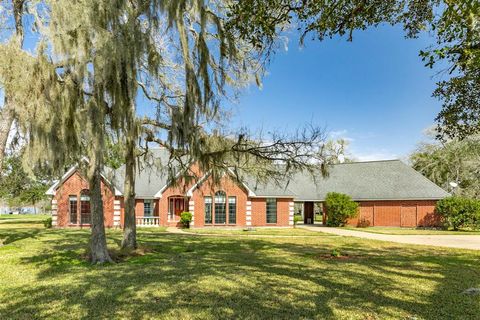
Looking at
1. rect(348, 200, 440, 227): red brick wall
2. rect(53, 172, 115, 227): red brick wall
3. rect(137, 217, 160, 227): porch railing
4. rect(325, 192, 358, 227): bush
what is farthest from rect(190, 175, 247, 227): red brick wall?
rect(348, 200, 440, 227): red brick wall

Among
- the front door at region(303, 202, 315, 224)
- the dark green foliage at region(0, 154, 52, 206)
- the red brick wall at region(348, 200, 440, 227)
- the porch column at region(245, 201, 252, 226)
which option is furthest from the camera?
the dark green foliage at region(0, 154, 52, 206)

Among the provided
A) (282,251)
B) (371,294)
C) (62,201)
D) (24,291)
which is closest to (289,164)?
(282,251)

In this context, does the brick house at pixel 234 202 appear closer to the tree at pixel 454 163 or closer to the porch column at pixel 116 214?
the porch column at pixel 116 214

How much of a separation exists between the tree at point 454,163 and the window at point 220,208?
884 inches

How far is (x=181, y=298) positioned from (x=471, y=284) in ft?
20.3

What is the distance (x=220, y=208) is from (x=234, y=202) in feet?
3.47

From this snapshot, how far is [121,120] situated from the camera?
29.1 ft

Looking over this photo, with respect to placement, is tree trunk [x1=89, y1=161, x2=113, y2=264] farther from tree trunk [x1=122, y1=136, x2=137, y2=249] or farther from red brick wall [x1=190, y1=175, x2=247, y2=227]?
red brick wall [x1=190, y1=175, x2=247, y2=227]

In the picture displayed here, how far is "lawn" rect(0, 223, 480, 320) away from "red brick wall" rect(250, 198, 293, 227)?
1390 centimetres

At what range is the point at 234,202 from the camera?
26047 mm

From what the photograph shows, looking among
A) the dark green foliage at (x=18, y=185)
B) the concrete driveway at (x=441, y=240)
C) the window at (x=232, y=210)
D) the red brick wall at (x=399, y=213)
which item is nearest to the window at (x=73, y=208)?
the dark green foliage at (x=18, y=185)

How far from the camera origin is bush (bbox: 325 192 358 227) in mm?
27578

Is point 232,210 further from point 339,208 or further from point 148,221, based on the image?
point 339,208

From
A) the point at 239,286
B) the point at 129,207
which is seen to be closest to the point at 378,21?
the point at 239,286
